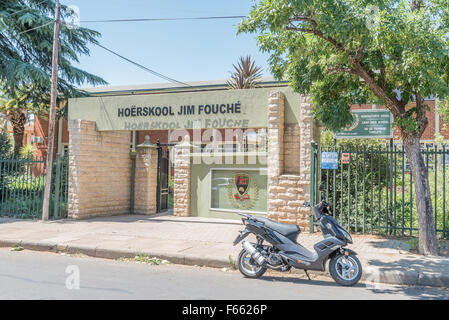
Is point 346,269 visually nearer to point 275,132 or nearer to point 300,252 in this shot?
point 300,252

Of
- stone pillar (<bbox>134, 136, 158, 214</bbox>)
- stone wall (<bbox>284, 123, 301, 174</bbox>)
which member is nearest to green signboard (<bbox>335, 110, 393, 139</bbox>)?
stone wall (<bbox>284, 123, 301, 174</bbox>)

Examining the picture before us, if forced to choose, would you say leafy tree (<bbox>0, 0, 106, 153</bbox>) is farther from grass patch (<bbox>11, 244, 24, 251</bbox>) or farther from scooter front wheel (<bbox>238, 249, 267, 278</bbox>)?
scooter front wheel (<bbox>238, 249, 267, 278</bbox>)

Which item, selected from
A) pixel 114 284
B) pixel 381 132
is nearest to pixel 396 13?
pixel 381 132

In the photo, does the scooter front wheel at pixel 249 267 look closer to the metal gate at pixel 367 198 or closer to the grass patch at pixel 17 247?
the metal gate at pixel 367 198

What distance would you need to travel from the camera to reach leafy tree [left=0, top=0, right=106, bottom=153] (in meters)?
17.0

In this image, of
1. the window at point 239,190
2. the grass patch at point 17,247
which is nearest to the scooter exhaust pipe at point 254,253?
the grass patch at point 17,247

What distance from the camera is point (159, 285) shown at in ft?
18.5

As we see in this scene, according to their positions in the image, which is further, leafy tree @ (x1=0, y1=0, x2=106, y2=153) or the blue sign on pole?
leafy tree @ (x1=0, y1=0, x2=106, y2=153)

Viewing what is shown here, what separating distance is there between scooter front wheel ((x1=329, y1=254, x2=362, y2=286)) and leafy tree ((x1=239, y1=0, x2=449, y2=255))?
8.48ft

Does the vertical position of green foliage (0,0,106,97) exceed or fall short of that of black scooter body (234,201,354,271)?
it exceeds it

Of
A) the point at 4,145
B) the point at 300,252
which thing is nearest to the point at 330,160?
the point at 300,252

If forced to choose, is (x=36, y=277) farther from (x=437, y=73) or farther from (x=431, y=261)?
(x=437, y=73)

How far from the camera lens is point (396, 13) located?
261 inches

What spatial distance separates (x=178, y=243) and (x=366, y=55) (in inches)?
218
